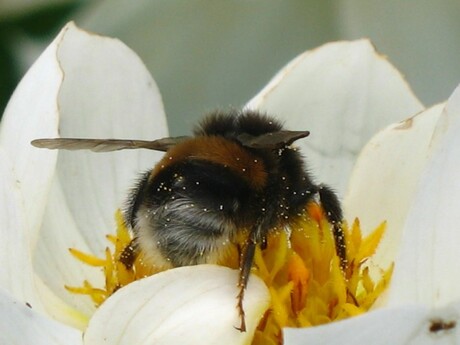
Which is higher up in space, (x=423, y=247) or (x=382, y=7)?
(x=382, y=7)

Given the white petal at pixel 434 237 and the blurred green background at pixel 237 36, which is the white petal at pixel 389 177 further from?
the blurred green background at pixel 237 36

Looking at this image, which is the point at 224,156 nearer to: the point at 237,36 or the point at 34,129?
the point at 34,129

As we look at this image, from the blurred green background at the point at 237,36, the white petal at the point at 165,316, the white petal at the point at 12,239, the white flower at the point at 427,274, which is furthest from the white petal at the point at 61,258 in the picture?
the blurred green background at the point at 237,36

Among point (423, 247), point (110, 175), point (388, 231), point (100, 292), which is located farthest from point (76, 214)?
point (423, 247)

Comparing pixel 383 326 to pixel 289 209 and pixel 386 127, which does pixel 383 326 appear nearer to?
pixel 289 209

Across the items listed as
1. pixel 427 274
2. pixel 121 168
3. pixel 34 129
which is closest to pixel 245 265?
pixel 427 274

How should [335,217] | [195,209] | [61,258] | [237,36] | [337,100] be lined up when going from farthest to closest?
1. [237,36]
2. [337,100]
3. [61,258]
4. [335,217]
5. [195,209]
